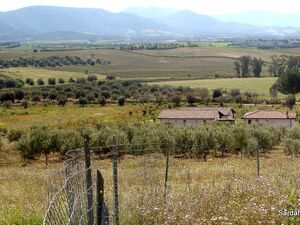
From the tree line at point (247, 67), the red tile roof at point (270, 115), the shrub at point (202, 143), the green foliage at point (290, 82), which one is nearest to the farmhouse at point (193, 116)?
the red tile roof at point (270, 115)

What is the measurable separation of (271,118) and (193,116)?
1078 cm

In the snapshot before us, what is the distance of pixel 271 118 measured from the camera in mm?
60531

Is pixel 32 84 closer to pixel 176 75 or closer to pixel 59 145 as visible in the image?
pixel 176 75

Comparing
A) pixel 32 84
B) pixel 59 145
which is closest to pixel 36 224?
pixel 59 145

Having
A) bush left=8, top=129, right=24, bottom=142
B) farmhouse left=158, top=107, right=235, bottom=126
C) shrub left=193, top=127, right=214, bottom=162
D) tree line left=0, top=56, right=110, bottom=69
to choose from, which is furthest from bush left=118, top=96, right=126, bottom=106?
tree line left=0, top=56, right=110, bottom=69

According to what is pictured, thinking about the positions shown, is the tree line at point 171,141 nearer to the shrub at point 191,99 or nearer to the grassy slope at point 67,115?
the grassy slope at point 67,115

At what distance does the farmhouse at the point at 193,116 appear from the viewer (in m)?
61.1

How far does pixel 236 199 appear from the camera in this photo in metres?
9.16

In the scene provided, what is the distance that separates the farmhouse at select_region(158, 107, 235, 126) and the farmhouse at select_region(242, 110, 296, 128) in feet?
8.96

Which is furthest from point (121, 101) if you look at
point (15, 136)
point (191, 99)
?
point (15, 136)

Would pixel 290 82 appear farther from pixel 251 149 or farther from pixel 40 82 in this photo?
pixel 251 149

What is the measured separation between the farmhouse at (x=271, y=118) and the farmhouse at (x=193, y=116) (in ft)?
8.96

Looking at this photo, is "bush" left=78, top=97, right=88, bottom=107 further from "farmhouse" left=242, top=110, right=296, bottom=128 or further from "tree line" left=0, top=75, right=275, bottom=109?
"farmhouse" left=242, top=110, right=296, bottom=128

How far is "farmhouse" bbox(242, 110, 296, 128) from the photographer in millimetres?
59094
